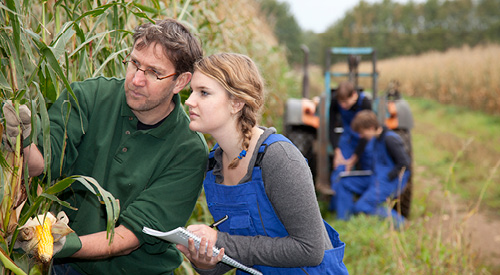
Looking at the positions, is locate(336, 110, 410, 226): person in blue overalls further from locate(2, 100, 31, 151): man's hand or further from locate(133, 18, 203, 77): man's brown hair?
locate(2, 100, 31, 151): man's hand

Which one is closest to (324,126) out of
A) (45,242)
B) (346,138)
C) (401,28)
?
(346,138)

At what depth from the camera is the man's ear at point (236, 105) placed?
163 cm

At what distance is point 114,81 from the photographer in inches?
72.8

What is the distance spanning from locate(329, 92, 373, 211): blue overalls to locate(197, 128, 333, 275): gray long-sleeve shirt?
3660mm

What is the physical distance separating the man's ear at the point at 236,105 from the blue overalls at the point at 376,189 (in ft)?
11.5

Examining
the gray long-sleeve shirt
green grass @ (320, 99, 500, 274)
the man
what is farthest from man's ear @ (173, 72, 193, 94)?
green grass @ (320, 99, 500, 274)

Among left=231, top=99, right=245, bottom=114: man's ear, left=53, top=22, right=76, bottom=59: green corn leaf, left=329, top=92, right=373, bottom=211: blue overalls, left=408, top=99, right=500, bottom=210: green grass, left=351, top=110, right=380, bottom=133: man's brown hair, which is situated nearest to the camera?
left=53, top=22, right=76, bottom=59: green corn leaf

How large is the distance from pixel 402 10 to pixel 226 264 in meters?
49.1

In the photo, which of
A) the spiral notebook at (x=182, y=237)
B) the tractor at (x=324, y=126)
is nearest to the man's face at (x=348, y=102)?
the tractor at (x=324, y=126)

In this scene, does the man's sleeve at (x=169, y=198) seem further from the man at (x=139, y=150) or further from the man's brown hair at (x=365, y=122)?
the man's brown hair at (x=365, y=122)

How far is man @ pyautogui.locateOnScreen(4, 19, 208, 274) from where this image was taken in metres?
1.69

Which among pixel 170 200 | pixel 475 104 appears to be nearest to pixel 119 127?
pixel 170 200

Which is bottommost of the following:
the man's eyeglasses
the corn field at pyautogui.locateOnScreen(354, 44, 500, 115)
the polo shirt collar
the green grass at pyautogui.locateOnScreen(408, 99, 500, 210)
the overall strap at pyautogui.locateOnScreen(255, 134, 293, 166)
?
the green grass at pyautogui.locateOnScreen(408, 99, 500, 210)

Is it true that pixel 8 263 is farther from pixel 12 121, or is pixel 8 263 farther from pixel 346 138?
pixel 346 138
